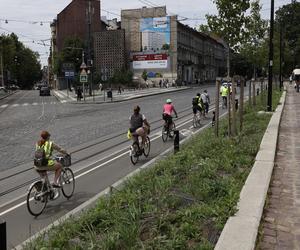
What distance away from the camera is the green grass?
5195 mm

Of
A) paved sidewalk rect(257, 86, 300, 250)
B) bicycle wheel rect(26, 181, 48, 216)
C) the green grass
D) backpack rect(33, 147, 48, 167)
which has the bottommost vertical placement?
bicycle wheel rect(26, 181, 48, 216)

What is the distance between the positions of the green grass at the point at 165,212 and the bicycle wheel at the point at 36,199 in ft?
5.52

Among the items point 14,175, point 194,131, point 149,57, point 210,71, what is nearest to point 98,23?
point 149,57

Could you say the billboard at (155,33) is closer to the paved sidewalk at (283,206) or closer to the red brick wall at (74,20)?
the red brick wall at (74,20)

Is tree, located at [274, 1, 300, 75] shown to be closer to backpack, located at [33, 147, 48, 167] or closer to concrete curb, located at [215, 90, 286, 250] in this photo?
concrete curb, located at [215, 90, 286, 250]

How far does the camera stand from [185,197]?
6.96 meters

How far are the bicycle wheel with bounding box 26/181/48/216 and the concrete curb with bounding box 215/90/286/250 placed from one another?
142 inches

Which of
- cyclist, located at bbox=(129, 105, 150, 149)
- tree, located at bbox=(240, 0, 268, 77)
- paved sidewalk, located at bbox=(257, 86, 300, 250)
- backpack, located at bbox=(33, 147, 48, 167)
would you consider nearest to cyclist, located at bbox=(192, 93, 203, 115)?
tree, located at bbox=(240, 0, 268, 77)

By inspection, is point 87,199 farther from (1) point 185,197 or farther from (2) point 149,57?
(2) point 149,57

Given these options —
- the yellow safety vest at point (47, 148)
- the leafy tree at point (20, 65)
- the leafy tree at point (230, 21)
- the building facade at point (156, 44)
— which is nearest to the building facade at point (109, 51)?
the building facade at point (156, 44)

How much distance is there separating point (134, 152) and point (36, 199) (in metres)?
4.88

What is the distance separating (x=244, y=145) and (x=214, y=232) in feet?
20.2

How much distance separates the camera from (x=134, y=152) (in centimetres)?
1337

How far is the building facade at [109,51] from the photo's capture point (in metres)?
85.4
